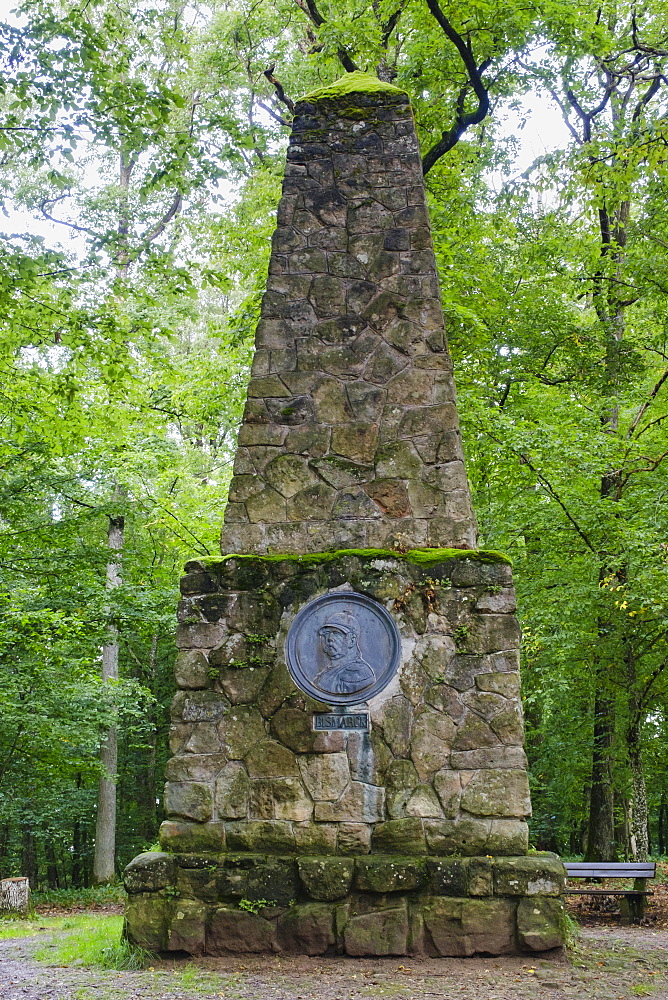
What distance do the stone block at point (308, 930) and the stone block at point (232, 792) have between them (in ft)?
1.91

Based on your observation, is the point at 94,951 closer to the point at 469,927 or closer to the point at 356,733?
the point at 356,733

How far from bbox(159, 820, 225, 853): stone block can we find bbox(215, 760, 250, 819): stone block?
0.09 m

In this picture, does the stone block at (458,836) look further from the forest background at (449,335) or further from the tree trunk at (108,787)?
the tree trunk at (108,787)

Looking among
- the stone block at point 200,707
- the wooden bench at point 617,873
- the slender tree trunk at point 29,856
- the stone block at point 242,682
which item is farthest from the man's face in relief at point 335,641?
the slender tree trunk at point 29,856

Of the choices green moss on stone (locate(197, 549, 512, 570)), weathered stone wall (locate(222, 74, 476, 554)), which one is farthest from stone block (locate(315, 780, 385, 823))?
weathered stone wall (locate(222, 74, 476, 554))

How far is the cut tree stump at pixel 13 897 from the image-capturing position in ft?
27.8

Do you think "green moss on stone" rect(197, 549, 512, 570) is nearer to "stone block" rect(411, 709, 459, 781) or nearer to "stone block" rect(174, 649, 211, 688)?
"stone block" rect(174, 649, 211, 688)

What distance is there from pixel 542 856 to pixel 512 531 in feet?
18.4

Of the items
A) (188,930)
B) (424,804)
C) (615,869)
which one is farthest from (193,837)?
(615,869)

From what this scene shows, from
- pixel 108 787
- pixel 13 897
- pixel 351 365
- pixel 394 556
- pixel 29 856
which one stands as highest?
pixel 351 365

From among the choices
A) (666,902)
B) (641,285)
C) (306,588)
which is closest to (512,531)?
(641,285)

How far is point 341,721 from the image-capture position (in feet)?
15.3

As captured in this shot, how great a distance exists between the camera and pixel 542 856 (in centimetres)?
448

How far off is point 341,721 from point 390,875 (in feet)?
2.65
